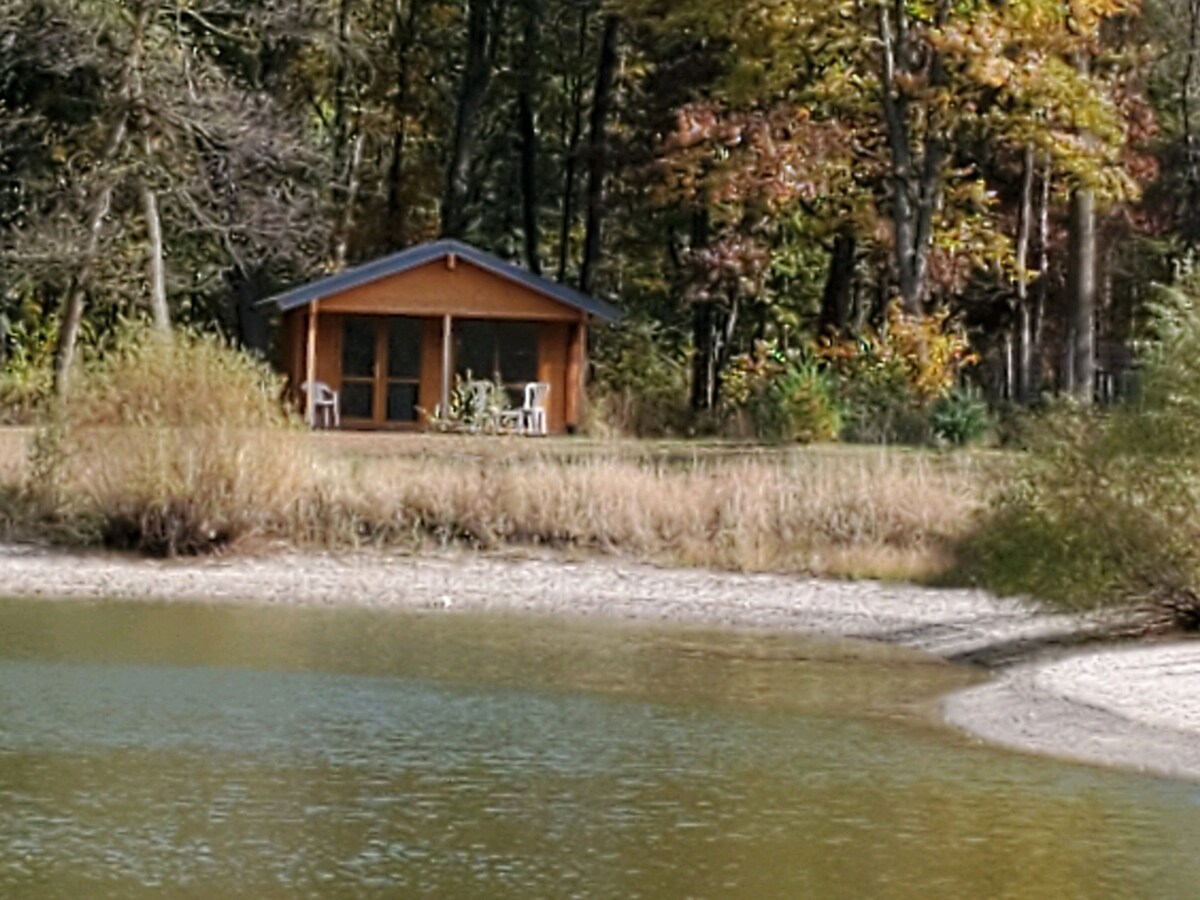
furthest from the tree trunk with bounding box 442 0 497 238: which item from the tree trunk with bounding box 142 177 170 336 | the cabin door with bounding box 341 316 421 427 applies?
the tree trunk with bounding box 142 177 170 336

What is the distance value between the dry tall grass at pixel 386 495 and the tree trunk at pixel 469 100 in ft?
67.6

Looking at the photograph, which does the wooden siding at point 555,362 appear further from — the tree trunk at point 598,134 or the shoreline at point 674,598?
the shoreline at point 674,598

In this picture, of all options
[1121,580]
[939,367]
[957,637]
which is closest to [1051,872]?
[1121,580]

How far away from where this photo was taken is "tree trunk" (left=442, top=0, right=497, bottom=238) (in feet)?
155

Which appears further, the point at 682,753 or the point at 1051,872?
the point at 682,753

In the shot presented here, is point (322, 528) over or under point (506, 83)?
under

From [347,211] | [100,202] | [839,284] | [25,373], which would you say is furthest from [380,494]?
[347,211]

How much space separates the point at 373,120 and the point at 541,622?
27.1 m

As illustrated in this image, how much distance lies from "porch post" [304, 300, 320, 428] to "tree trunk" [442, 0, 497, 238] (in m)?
8.08

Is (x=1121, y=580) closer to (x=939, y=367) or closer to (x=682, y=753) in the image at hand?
(x=682, y=753)

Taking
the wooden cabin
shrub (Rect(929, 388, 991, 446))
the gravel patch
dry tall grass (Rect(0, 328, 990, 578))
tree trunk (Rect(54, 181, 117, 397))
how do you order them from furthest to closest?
1. the wooden cabin
2. tree trunk (Rect(54, 181, 117, 397))
3. shrub (Rect(929, 388, 991, 446))
4. dry tall grass (Rect(0, 328, 990, 578))
5. the gravel patch

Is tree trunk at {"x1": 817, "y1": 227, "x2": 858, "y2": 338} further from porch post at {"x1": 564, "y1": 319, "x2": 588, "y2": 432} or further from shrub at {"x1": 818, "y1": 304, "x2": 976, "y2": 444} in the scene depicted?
shrub at {"x1": 818, "y1": 304, "x2": 976, "y2": 444}

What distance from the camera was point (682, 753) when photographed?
15.8m

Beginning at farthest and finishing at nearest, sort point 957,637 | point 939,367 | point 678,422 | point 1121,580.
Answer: point 678,422 → point 939,367 → point 957,637 → point 1121,580
